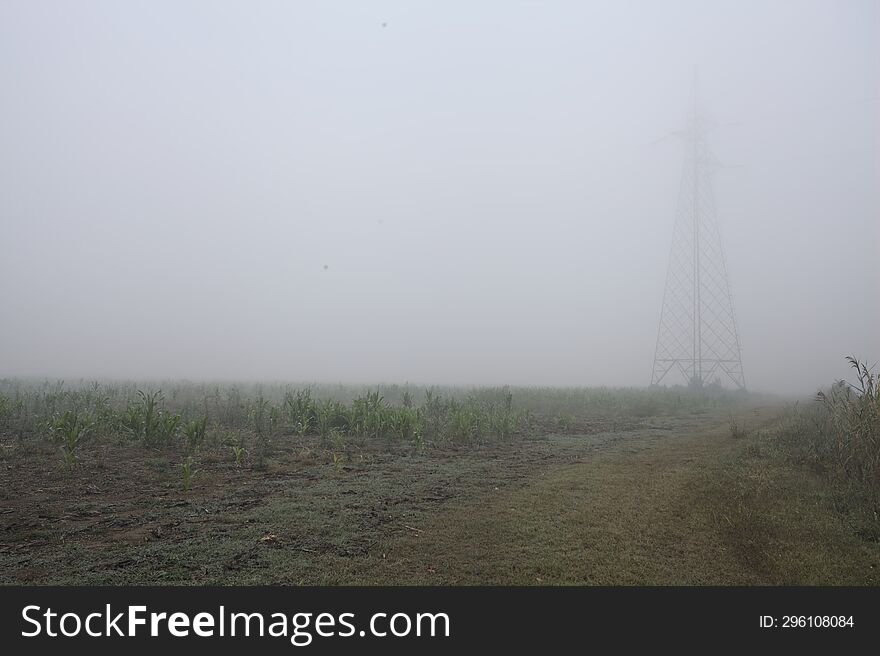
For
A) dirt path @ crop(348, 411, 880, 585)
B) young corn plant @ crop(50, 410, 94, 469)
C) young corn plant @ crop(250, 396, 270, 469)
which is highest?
young corn plant @ crop(50, 410, 94, 469)

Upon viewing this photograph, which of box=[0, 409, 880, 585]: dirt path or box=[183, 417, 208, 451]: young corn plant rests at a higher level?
box=[183, 417, 208, 451]: young corn plant

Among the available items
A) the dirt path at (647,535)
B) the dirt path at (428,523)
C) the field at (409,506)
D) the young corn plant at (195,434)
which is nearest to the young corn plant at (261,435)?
the field at (409,506)

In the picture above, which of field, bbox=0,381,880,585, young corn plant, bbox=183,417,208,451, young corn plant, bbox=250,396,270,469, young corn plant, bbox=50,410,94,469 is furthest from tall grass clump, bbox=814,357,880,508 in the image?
young corn plant, bbox=50,410,94,469

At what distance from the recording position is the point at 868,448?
6.27 meters

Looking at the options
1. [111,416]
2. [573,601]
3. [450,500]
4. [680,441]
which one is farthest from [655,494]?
[111,416]

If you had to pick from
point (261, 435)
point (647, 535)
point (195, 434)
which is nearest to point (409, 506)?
point (647, 535)

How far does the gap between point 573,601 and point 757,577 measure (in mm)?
1811

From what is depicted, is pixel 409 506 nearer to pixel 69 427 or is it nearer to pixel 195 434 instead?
pixel 195 434

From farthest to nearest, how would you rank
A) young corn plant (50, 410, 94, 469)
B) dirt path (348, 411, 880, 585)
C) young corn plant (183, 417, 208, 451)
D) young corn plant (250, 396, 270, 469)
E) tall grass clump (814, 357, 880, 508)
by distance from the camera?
young corn plant (183, 417, 208, 451) < young corn plant (50, 410, 94, 469) < young corn plant (250, 396, 270, 469) < tall grass clump (814, 357, 880, 508) < dirt path (348, 411, 880, 585)

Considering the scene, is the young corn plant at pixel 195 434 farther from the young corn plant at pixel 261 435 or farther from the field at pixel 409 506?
the young corn plant at pixel 261 435

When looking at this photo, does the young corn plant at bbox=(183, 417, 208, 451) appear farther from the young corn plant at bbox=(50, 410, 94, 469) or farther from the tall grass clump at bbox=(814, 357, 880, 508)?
the tall grass clump at bbox=(814, 357, 880, 508)

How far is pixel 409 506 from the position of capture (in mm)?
6125

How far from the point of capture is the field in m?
4.16

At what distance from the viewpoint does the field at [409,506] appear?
416cm
